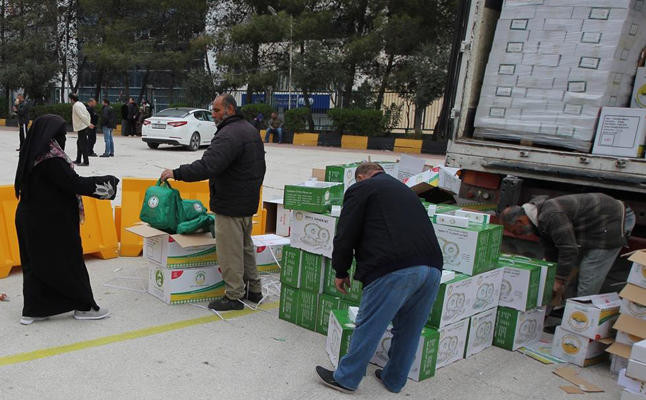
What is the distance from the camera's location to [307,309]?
483 centimetres

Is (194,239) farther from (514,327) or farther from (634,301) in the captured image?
(634,301)

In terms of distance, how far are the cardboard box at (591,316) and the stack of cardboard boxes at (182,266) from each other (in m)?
3.07

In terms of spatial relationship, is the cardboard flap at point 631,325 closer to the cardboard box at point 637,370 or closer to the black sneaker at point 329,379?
the cardboard box at point 637,370

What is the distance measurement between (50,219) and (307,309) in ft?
7.05

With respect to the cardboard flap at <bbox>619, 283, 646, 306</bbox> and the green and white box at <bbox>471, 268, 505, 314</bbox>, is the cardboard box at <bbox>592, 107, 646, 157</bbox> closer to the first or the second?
the cardboard flap at <bbox>619, 283, 646, 306</bbox>

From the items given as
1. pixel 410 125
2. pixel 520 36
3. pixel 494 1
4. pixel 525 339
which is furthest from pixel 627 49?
pixel 410 125

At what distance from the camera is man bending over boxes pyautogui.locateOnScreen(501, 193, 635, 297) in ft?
15.5

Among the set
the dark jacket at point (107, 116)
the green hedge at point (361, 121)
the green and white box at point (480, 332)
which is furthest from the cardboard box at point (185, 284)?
the green hedge at point (361, 121)

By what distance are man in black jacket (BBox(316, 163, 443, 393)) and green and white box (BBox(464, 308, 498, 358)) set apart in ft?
3.06

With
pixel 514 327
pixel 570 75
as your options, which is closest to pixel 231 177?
pixel 514 327

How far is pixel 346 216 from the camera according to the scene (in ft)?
11.5

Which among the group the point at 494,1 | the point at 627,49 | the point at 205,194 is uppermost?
the point at 494,1

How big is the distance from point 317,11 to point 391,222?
25.3 meters

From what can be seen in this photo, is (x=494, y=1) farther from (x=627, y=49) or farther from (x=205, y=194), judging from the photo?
(x=205, y=194)
